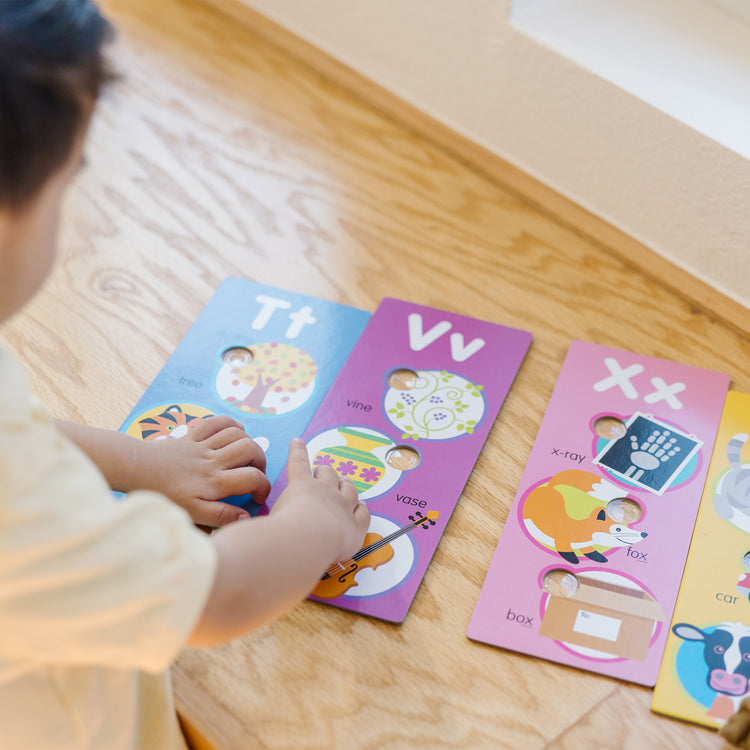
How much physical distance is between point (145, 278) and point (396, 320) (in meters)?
0.24

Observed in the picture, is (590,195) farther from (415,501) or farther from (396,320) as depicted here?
(415,501)

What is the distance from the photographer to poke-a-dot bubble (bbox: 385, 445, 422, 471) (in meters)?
0.69

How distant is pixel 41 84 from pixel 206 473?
1.03ft

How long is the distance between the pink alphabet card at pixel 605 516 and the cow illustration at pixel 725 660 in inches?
0.9

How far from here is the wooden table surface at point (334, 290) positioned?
56 centimetres

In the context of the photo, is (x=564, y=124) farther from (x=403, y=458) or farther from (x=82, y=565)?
(x=82, y=565)

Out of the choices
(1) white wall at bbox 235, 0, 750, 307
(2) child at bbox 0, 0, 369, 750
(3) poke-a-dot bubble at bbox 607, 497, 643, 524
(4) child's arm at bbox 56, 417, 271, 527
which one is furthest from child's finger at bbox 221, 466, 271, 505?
A: (1) white wall at bbox 235, 0, 750, 307

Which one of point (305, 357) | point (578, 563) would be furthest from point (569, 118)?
point (578, 563)

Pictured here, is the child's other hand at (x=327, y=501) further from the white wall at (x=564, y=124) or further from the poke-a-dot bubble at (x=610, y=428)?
the white wall at (x=564, y=124)

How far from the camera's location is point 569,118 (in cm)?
88

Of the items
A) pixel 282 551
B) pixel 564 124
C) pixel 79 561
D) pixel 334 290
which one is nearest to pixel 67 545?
pixel 79 561

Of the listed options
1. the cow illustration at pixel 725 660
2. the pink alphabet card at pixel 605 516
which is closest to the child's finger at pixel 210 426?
the pink alphabet card at pixel 605 516

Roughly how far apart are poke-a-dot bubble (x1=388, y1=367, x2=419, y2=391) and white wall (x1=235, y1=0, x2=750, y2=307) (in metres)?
0.28

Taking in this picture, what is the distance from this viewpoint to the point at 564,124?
0.89m
